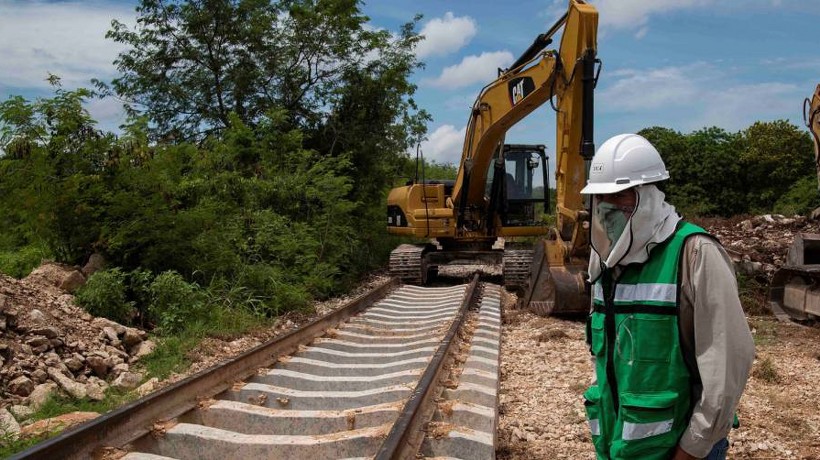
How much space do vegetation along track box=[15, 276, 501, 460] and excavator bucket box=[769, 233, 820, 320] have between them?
13.2ft

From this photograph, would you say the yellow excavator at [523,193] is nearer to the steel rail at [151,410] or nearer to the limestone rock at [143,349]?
the steel rail at [151,410]

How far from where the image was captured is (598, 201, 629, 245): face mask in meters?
2.46

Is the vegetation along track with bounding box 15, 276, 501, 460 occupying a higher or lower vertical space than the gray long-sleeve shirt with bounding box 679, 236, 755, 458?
lower

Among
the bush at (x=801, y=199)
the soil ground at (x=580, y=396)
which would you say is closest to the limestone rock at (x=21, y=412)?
the soil ground at (x=580, y=396)

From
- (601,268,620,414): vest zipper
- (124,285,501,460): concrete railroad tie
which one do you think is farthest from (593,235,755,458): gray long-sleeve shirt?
(124,285,501,460): concrete railroad tie

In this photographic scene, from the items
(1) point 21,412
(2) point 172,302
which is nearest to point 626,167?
(1) point 21,412

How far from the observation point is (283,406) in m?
5.48

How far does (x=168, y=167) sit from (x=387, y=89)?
11.2m

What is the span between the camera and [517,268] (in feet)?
44.3

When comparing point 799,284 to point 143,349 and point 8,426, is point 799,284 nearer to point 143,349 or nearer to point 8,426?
point 143,349

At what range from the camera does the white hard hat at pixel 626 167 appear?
7.89ft

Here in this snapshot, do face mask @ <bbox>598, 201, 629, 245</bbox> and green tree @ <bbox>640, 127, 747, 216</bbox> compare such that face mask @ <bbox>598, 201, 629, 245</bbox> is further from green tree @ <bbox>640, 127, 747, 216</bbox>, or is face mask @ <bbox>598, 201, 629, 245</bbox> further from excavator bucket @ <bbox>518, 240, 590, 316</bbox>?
green tree @ <bbox>640, 127, 747, 216</bbox>

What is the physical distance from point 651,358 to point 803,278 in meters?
8.52

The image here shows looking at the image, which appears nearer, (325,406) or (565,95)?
(325,406)
